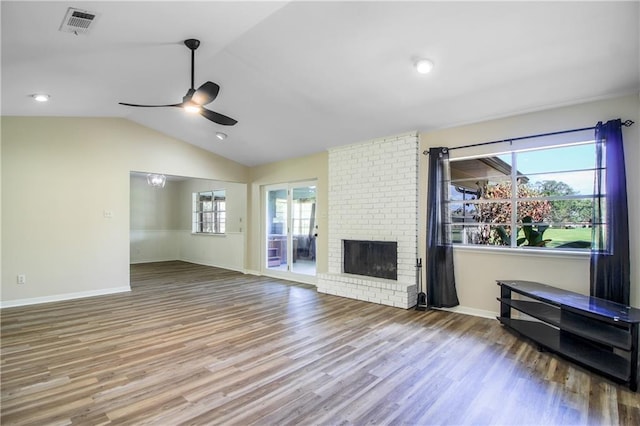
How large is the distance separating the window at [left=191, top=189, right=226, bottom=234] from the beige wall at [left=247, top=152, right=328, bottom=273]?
154cm

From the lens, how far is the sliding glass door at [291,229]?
646 cm

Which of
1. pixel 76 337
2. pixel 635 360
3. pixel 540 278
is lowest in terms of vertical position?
pixel 76 337

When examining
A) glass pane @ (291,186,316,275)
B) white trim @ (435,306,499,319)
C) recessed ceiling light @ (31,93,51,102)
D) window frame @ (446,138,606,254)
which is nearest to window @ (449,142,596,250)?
window frame @ (446,138,606,254)

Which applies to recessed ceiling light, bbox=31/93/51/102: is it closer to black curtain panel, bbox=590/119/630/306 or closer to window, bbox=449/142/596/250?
window, bbox=449/142/596/250

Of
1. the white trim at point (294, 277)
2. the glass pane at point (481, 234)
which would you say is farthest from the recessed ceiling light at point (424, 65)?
the white trim at point (294, 277)

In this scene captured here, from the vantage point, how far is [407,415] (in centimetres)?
206

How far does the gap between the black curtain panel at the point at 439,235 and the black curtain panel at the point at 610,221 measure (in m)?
1.55

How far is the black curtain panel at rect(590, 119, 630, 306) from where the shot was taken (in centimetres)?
312

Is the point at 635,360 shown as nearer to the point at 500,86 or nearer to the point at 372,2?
the point at 500,86

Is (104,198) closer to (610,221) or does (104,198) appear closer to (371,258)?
(371,258)

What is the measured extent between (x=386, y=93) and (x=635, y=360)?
11.0 feet

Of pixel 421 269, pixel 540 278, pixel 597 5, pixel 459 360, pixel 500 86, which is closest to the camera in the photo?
pixel 597 5

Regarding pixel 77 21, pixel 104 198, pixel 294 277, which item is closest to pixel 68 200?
pixel 104 198

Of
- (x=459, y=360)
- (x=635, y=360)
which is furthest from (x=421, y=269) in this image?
(x=635, y=360)
